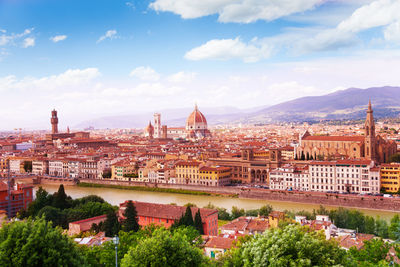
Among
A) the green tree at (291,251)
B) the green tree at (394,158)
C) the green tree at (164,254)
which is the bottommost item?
the green tree at (394,158)

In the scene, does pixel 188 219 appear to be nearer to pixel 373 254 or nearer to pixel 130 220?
pixel 130 220

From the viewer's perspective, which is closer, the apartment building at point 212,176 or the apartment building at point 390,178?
the apartment building at point 390,178

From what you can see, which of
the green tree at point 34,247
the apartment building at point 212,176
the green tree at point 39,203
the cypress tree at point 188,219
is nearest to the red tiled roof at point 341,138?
the apartment building at point 212,176

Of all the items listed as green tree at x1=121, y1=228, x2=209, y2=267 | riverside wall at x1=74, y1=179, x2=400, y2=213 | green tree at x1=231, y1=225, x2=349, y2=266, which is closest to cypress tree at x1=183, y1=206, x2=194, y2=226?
green tree at x1=121, y1=228, x2=209, y2=267

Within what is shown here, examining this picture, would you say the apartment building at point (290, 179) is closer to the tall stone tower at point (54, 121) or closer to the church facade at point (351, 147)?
the church facade at point (351, 147)

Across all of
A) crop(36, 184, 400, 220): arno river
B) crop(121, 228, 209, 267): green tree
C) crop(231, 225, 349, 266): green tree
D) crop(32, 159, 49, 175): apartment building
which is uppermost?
crop(231, 225, 349, 266): green tree

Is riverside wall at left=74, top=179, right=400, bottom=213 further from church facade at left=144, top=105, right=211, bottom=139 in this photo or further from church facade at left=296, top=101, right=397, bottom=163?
church facade at left=144, top=105, right=211, bottom=139

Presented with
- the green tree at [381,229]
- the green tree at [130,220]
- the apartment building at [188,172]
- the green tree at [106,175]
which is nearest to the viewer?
the green tree at [130,220]
